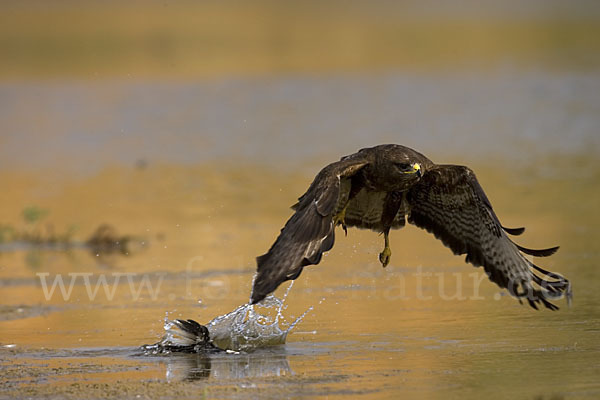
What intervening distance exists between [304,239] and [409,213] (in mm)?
1780

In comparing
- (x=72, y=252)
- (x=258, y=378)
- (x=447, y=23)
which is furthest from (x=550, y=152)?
(x=447, y=23)

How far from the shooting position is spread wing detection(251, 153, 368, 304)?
24.6 feet

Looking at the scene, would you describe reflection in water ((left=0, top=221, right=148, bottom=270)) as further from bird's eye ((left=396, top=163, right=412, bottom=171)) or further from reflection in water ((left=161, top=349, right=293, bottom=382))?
bird's eye ((left=396, top=163, right=412, bottom=171))

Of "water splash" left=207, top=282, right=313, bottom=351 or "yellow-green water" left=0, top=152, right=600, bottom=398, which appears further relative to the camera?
"water splash" left=207, top=282, right=313, bottom=351

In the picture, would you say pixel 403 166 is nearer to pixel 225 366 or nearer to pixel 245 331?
pixel 245 331

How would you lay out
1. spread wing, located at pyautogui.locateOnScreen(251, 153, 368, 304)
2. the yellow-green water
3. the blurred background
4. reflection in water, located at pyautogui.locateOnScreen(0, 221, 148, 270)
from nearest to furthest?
spread wing, located at pyautogui.locateOnScreen(251, 153, 368, 304), the yellow-green water, the blurred background, reflection in water, located at pyautogui.locateOnScreen(0, 221, 148, 270)

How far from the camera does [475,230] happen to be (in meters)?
8.98

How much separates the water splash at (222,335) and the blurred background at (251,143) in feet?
1.04

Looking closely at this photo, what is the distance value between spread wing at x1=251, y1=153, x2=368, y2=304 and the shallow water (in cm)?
66

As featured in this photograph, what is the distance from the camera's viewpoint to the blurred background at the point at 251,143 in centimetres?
1082

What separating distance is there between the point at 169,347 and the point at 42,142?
13.3 meters

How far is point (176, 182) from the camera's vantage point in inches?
677

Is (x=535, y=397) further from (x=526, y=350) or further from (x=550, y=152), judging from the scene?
(x=550, y=152)

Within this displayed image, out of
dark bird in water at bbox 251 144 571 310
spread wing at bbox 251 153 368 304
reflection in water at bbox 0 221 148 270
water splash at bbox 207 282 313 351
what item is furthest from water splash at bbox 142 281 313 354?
reflection in water at bbox 0 221 148 270
